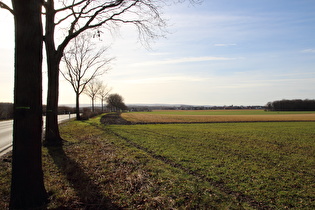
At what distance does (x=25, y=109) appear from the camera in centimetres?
404

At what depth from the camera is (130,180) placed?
18.4 feet

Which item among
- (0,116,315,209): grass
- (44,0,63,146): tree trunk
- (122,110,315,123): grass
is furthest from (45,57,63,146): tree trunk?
(122,110,315,123): grass

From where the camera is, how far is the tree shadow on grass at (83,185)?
4.33 m

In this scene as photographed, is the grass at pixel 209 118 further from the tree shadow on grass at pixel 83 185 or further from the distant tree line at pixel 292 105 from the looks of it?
the distant tree line at pixel 292 105

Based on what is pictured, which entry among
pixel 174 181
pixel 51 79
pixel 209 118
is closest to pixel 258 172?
pixel 174 181

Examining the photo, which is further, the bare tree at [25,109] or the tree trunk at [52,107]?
the tree trunk at [52,107]

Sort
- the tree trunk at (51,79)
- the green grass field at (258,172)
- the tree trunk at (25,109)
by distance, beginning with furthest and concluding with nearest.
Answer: the tree trunk at (51,79)
the green grass field at (258,172)
the tree trunk at (25,109)

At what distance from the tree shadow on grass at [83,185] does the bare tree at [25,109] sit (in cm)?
93

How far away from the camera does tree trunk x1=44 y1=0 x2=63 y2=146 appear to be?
10.4 metres

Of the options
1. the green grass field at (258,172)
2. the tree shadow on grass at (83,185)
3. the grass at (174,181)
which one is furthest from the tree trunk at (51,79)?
the green grass field at (258,172)

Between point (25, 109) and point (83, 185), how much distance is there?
2475 mm

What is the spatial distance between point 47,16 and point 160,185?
982 centimetres

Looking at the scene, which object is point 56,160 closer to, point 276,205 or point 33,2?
point 33,2

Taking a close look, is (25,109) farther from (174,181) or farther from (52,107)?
(52,107)
